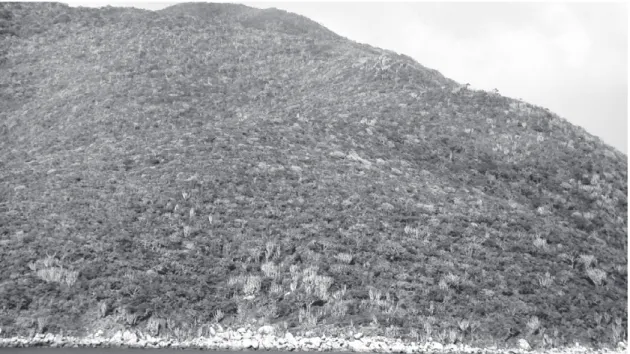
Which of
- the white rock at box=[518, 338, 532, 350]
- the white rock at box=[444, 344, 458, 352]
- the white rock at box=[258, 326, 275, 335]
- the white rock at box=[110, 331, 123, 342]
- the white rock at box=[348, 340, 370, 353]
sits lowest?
the white rock at box=[110, 331, 123, 342]

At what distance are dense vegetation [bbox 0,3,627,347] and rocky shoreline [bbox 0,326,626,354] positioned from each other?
49 cm

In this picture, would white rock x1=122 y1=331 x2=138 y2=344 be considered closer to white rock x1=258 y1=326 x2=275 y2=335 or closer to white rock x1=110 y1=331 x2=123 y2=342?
white rock x1=110 y1=331 x2=123 y2=342

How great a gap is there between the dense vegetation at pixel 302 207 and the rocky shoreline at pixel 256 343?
0.49 m

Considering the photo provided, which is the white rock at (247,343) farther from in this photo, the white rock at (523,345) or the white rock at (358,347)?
the white rock at (523,345)

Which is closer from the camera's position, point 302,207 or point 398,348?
point 398,348

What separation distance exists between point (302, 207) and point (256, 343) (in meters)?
9.92

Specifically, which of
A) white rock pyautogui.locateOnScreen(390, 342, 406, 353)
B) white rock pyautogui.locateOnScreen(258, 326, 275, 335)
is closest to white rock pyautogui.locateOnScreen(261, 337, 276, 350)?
white rock pyautogui.locateOnScreen(258, 326, 275, 335)

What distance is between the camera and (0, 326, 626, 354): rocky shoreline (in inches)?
601

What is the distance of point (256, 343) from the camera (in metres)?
15.9

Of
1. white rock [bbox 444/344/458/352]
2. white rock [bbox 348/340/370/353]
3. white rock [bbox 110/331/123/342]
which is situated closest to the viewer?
white rock [bbox 110/331/123/342]

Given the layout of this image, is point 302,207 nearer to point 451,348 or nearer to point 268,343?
point 268,343

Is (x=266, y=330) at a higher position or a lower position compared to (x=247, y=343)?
higher

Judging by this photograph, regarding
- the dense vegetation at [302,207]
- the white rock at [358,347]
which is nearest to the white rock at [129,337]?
the dense vegetation at [302,207]

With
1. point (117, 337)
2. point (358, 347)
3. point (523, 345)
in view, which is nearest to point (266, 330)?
point (358, 347)
